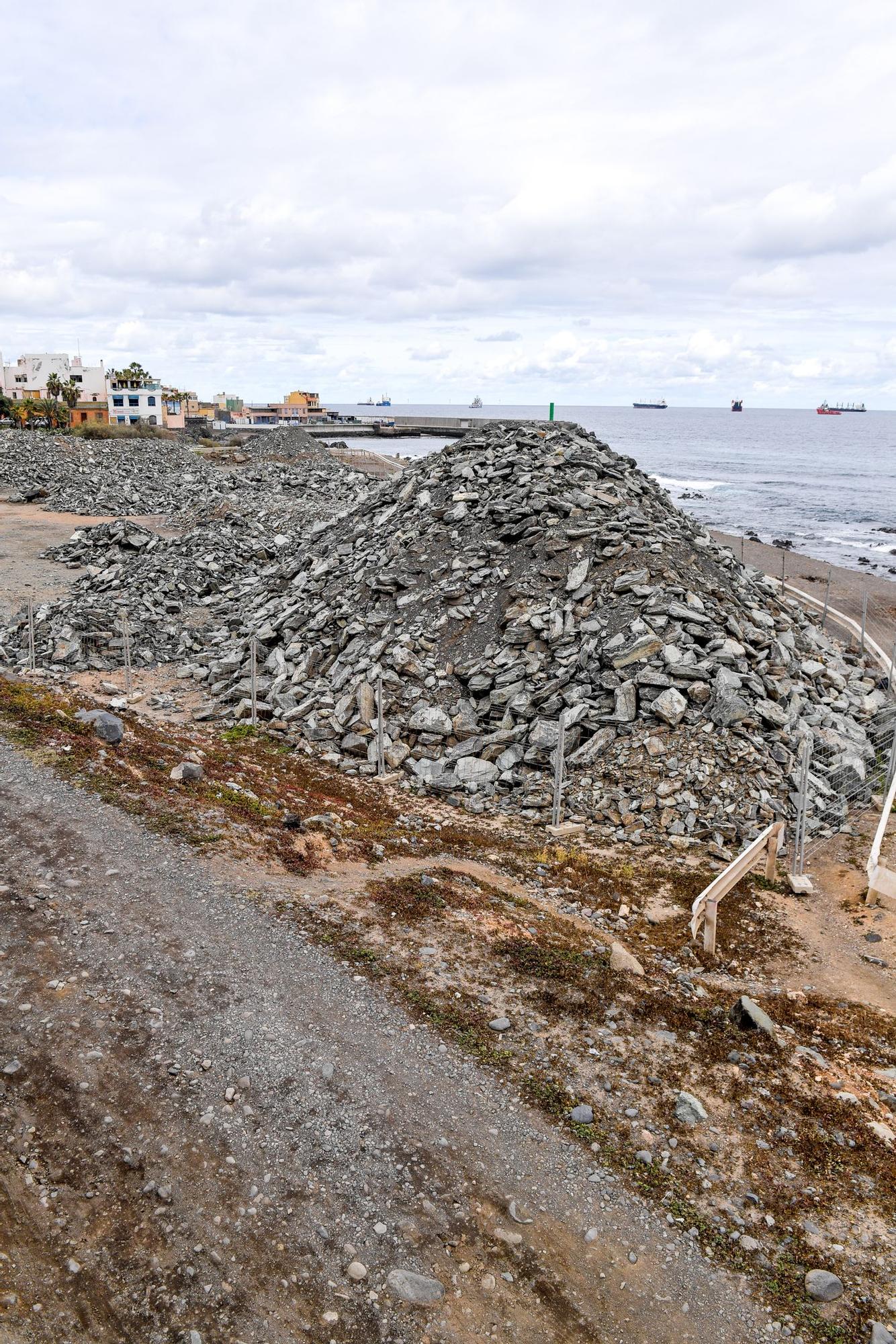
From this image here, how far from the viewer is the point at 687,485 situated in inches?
4151

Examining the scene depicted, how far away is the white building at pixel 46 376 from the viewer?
115 m

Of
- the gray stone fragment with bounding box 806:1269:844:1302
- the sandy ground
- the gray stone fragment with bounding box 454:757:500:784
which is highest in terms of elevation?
the sandy ground

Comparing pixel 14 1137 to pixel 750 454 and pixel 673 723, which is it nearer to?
pixel 673 723

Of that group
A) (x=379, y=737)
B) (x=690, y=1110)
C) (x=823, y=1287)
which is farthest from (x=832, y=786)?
(x=823, y=1287)

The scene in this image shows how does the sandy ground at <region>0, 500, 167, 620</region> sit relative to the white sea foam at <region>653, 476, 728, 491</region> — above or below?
below

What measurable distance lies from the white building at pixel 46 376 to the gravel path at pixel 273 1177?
402ft

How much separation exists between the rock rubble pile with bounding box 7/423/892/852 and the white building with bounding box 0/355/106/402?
104628 millimetres

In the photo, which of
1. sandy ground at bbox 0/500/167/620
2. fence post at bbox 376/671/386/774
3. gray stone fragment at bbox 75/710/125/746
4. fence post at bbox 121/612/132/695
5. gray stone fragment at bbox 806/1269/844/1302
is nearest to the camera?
gray stone fragment at bbox 806/1269/844/1302

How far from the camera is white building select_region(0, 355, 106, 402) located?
11469 cm

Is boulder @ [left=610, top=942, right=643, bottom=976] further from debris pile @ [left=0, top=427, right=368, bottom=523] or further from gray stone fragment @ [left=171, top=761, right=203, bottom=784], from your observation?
debris pile @ [left=0, top=427, right=368, bottom=523]

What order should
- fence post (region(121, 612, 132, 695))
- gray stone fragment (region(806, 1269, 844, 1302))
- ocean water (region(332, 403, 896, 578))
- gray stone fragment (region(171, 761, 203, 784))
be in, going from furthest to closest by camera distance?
ocean water (region(332, 403, 896, 578)) → fence post (region(121, 612, 132, 695)) → gray stone fragment (region(171, 761, 203, 784)) → gray stone fragment (region(806, 1269, 844, 1302))

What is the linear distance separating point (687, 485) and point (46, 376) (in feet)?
323

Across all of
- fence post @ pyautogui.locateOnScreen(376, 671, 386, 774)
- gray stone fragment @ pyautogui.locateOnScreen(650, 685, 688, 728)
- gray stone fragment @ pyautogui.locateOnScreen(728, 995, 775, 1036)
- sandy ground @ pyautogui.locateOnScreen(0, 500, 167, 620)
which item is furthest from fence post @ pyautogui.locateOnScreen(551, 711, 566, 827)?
sandy ground @ pyautogui.locateOnScreen(0, 500, 167, 620)

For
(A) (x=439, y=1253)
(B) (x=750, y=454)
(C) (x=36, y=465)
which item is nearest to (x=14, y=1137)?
(A) (x=439, y=1253)
